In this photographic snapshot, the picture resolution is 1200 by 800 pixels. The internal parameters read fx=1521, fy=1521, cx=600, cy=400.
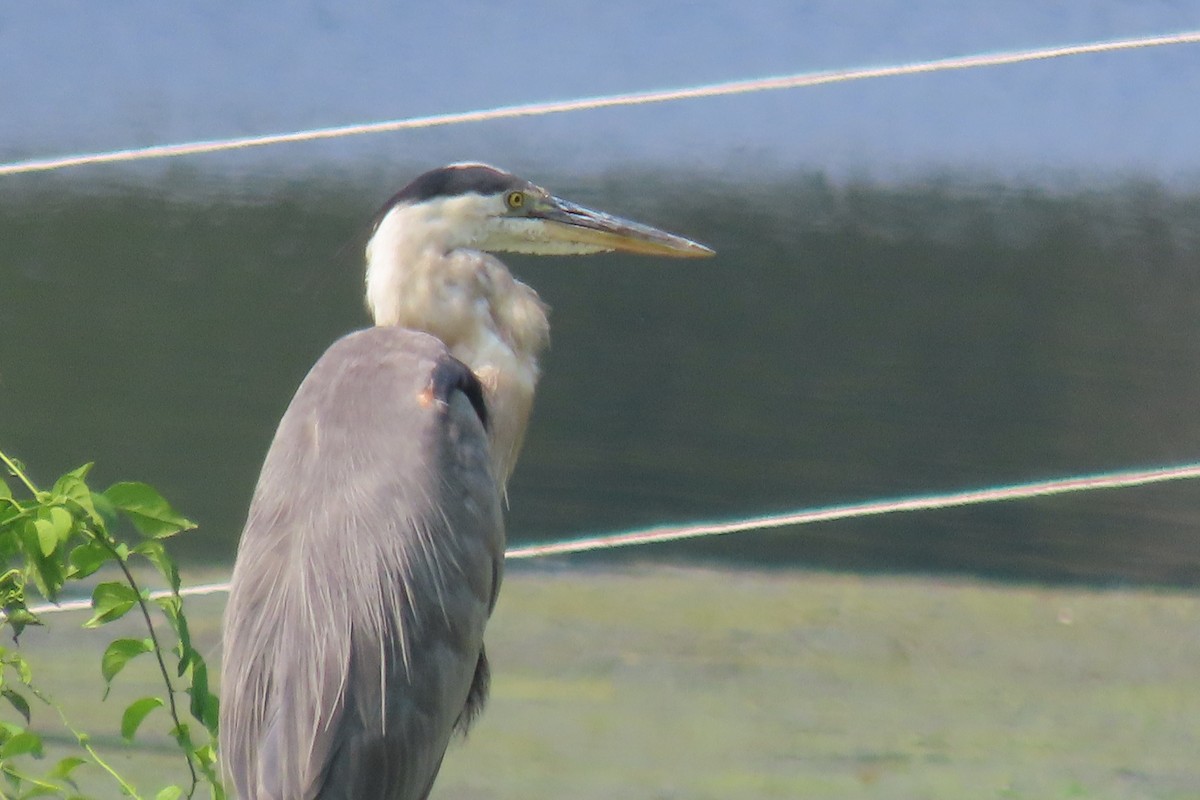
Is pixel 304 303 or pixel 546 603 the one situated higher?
pixel 304 303

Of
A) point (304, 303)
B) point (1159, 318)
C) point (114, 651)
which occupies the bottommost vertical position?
point (1159, 318)

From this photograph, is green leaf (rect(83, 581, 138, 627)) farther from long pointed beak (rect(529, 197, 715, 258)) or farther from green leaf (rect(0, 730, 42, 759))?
long pointed beak (rect(529, 197, 715, 258))

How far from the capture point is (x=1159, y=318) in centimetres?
370

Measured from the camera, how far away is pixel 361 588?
1.18 meters

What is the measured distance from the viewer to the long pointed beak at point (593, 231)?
4.82 feet

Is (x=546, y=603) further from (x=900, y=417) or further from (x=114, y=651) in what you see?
(x=114, y=651)

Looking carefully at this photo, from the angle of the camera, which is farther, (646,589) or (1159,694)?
(646,589)

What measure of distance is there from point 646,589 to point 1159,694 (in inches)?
35.9

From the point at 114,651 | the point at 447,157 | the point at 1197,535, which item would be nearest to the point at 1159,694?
the point at 1197,535

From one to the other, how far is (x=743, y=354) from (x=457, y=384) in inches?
86.8

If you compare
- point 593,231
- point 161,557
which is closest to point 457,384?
point 593,231

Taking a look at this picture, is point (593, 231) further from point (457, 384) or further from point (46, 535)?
point (46, 535)

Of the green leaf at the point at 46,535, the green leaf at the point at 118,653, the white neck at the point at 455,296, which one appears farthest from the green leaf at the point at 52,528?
the white neck at the point at 455,296

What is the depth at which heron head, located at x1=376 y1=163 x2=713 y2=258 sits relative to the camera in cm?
142
